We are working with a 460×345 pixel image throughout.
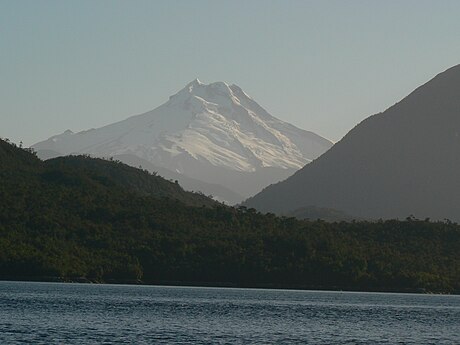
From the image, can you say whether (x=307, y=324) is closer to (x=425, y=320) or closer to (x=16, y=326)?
(x=425, y=320)

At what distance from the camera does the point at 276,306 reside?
18438 cm

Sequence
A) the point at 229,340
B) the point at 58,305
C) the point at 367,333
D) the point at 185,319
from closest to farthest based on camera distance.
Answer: the point at 229,340, the point at 367,333, the point at 185,319, the point at 58,305

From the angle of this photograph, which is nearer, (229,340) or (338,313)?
(229,340)

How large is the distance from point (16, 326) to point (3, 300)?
4539 cm

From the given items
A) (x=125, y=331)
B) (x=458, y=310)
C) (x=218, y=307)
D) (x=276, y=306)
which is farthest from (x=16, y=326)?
(x=458, y=310)

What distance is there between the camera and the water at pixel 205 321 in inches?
4604

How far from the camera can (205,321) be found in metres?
142

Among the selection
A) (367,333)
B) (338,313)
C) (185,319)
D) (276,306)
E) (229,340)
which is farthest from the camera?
(276,306)

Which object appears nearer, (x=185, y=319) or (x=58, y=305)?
(x=185, y=319)

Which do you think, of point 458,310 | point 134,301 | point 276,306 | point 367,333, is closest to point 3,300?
point 134,301

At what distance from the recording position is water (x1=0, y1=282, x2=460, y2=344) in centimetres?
11694

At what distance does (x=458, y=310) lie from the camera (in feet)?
639

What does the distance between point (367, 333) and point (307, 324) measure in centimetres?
1282

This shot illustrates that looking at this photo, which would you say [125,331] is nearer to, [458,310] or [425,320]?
[425,320]
